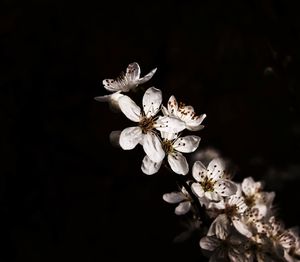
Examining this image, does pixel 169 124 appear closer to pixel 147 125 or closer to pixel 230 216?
pixel 147 125

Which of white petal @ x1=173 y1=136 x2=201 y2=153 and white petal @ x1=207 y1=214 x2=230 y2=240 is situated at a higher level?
white petal @ x1=173 y1=136 x2=201 y2=153

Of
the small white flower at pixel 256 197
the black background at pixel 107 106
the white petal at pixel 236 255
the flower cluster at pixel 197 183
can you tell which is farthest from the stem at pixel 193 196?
the black background at pixel 107 106

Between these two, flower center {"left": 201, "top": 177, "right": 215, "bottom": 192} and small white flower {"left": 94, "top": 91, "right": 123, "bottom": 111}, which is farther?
flower center {"left": 201, "top": 177, "right": 215, "bottom": 192}

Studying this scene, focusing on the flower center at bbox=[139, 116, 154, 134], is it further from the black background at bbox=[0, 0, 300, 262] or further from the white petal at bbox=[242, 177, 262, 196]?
the black background at bbox=[0, 0, 300, 262]

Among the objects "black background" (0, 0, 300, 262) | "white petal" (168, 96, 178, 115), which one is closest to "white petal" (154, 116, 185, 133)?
"white petal" (168, 96, 178, 115)

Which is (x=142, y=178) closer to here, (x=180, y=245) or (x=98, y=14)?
(x=180, y=245)

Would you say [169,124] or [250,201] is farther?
[250,201]

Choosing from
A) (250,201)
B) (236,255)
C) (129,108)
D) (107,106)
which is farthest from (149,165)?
(107,106)
